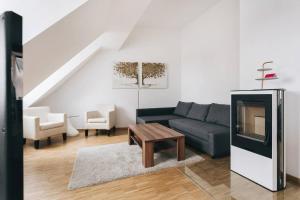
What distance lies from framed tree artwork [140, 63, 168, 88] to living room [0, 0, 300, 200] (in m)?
0.24

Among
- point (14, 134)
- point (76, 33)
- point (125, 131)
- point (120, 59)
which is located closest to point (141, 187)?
point (14, 134)

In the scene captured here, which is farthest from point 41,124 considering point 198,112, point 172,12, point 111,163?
point 172,12

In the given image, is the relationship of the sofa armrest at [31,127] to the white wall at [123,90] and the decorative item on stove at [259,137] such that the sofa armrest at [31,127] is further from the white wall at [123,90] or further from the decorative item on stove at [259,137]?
the decorative item on stove at [259,137]

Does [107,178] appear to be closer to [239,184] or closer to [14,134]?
[14,134]

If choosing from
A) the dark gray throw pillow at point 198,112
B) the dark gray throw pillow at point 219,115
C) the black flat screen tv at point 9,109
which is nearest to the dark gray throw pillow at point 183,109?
the dark gray throw pillow at point 198,112

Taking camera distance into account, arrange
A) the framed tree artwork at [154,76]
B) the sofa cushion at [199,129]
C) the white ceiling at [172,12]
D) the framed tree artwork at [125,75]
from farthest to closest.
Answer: the framed tree artwork at [154,76] → the framed tree artwork at [125,75] → the white ceiling at [172,12] → the sofa cushion at [199,129]

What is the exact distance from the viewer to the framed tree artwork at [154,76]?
16.0 feet

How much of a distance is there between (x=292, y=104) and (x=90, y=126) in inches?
145

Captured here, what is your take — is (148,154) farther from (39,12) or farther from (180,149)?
(39,12)

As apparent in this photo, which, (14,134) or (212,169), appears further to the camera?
(212,169)

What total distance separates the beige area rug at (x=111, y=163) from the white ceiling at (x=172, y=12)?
2968 mm

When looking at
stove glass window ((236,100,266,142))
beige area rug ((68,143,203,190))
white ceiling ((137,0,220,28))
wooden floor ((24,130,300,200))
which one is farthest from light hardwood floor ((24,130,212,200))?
white ceiling ((137,0,220,28))

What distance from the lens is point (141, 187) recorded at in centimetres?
188

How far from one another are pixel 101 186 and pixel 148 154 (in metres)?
0.74
